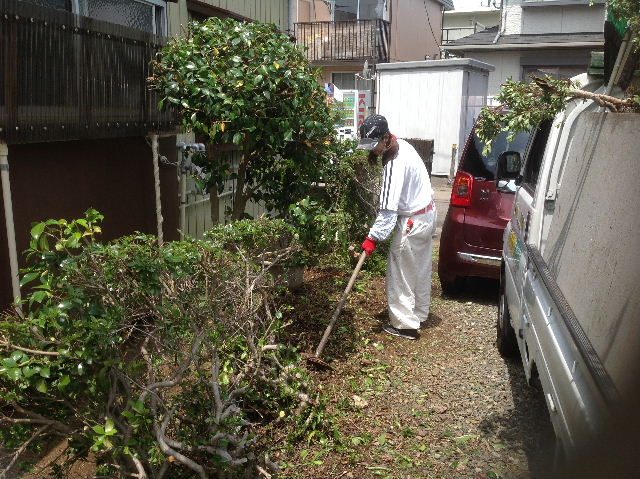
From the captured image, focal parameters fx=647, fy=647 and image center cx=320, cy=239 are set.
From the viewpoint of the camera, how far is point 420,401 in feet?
14.8

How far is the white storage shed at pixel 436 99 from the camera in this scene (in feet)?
51.6

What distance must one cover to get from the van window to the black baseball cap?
1.20 meters

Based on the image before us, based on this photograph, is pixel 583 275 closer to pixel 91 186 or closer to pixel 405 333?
pixel 405 333

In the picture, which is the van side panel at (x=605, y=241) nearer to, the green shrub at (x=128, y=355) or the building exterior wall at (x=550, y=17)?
the green shrub at (x=128, y=355)

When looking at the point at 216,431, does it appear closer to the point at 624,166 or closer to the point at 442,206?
the point at 624,166

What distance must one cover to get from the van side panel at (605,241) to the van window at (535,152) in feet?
4.70

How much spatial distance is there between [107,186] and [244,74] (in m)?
1.51

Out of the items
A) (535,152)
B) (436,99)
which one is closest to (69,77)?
(535,152)

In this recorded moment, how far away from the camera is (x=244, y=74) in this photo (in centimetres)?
520

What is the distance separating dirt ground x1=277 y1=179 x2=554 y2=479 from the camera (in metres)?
3.73

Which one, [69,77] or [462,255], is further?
[462,255]

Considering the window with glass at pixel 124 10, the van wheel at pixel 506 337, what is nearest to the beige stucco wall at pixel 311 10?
the window with glass at pixel 124 10

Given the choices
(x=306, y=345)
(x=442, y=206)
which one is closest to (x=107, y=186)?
(x=306, y=345)

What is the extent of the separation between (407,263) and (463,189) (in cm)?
128
